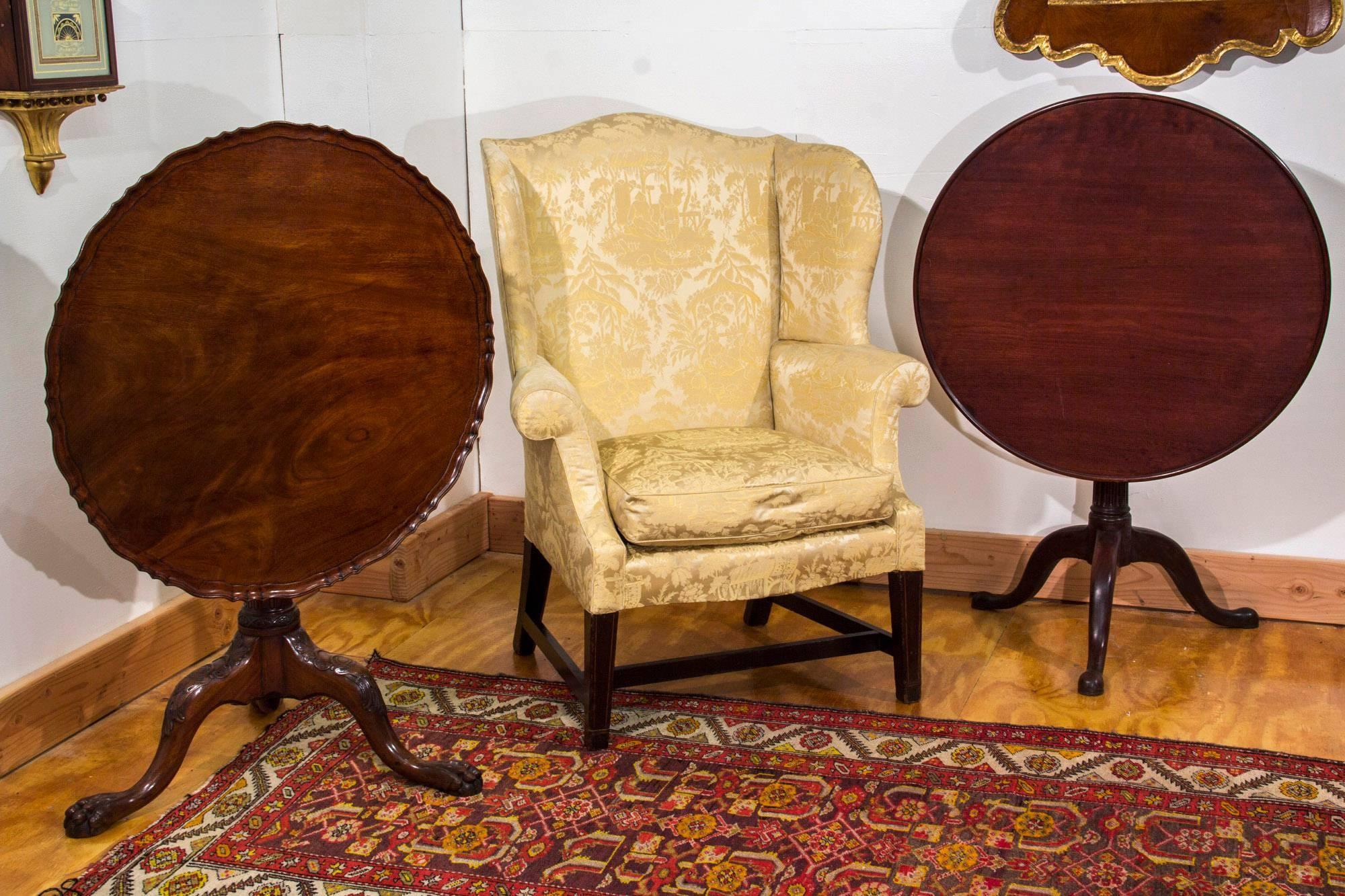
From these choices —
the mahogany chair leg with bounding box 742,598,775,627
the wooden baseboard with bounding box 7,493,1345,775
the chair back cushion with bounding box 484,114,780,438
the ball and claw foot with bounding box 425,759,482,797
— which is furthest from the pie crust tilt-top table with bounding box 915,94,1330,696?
the ball and claw foot with bounding box 425,759,482,797

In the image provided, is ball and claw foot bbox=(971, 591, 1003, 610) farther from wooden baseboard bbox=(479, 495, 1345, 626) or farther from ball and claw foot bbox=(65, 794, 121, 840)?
ball and claw foot bbox=(65, 794, 121, 840)

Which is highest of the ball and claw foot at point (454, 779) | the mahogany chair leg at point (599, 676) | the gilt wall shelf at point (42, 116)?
the gilt wall shelf at point (42, 116)

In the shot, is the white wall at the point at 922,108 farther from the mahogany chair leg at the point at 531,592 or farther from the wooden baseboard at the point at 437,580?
the mahogany chair leg at the point at 531,592

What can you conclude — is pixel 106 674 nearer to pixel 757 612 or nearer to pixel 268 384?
pixel 268 384

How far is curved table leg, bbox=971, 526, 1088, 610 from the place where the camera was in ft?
10.3

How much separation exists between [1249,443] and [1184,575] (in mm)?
372

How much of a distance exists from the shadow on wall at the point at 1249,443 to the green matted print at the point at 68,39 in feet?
5.93

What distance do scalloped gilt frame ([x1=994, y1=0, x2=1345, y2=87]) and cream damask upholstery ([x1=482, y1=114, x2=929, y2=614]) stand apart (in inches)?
24.3

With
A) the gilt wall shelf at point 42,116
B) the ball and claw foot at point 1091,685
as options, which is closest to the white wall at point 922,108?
the ball and claw foot at point 1091,685

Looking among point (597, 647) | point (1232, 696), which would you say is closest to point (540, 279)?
point (597, 647)

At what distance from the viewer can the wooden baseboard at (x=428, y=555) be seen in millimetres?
3316

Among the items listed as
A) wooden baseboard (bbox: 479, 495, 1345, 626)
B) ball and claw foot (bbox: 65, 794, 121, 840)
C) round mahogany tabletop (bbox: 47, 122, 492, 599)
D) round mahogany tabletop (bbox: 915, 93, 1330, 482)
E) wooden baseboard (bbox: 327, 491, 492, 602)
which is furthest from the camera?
wooden baseboard (bbox: 327, 491, 492, 602)

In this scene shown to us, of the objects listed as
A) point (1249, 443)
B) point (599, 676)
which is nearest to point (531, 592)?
point (599, 676)

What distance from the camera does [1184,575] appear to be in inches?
Answer: 123
